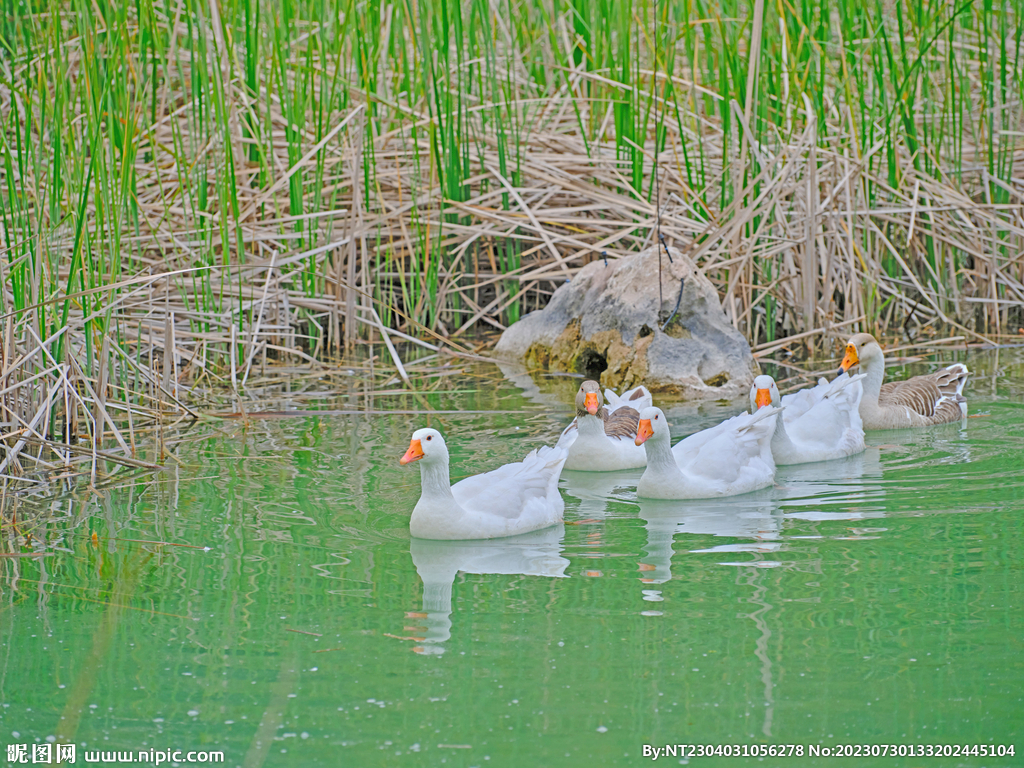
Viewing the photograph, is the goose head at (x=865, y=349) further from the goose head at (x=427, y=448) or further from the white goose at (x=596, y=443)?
the goose head at (x=427, y=448)

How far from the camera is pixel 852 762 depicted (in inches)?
128

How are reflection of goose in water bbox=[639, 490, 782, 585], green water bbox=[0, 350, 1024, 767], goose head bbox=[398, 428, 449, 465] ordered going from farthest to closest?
1. goose head bbox=[398, 428, 449, 465]
2. reflection of goose in water bbox=[639, 490, 782, 585]
3. green water bbox=[0, 350, 1024, 767]

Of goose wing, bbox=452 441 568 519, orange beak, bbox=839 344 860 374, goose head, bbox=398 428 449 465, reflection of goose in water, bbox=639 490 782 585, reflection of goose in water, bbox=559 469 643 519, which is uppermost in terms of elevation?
goose head, bbox=398 428 449 465

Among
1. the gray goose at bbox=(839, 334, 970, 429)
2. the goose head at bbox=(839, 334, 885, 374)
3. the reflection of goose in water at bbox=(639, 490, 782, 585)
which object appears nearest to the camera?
the reflection of goose in water at bbox=(639, 490, 782, 585)

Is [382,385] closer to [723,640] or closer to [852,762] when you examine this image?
[723,640]

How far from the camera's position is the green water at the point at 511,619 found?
3.42 m

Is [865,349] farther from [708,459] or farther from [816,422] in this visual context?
[708,459]

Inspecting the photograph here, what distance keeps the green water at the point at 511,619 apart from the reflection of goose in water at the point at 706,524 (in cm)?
2

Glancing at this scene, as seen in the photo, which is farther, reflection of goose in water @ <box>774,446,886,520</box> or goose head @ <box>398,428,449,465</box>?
reflection of goose in water @ <box>774,446,886,520</box>

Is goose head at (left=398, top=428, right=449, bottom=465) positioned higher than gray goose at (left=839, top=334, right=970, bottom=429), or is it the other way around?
goose head at (left=398, top=428, right=449, bottom=465)

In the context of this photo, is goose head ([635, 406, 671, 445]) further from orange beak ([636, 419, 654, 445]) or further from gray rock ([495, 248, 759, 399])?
gray rock ([495, 248, 759, 399])

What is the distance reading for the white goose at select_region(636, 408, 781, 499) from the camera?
5695 millimetres

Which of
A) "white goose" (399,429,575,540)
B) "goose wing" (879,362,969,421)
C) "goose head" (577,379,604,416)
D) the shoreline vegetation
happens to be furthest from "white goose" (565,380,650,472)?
the shoreline vegetation

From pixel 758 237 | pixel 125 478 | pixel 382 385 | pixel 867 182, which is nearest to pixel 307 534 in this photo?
pixel 125 478
